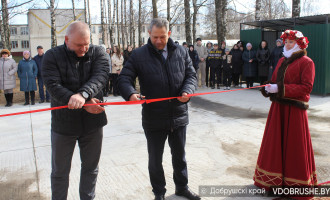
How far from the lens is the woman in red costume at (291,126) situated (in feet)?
10.8

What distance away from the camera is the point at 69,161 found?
9.54 feet

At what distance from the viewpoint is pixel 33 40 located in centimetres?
2617

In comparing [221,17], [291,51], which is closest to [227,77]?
[221,17]

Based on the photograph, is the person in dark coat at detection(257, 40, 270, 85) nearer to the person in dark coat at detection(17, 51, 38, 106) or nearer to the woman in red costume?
the person in dark coat at detection(17, 51, 38, 106)

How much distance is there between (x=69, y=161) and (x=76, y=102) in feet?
2.24

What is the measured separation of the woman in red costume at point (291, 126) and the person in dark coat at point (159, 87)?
3.34ft

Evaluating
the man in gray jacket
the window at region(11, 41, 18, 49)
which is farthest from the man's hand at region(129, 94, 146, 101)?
the window at region(11, 41, 18, 49)

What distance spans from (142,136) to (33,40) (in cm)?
2386

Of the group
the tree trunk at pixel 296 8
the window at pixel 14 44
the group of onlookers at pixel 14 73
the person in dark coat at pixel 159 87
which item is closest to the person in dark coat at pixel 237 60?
the tree trunk at pixel 296 8

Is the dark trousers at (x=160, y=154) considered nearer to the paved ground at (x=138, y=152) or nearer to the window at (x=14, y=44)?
the paved ground at (x=138, y=152)

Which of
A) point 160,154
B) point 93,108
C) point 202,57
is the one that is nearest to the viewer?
point 93,108

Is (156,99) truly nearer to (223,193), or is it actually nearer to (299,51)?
(223,193)

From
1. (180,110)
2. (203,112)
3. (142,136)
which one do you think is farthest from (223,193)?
(203,112)

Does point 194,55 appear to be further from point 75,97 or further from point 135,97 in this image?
point 75,97
